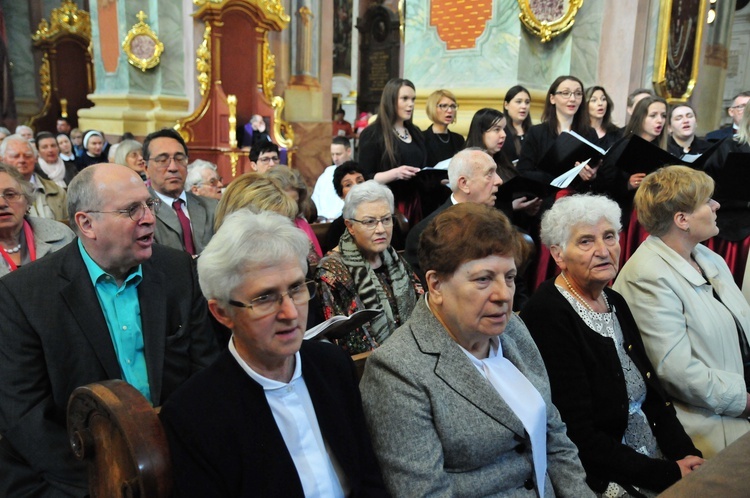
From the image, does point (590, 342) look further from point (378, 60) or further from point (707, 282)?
point (378, 60)

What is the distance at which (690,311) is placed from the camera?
267 centimetres

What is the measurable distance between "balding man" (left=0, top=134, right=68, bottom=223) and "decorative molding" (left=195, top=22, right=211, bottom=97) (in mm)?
5772

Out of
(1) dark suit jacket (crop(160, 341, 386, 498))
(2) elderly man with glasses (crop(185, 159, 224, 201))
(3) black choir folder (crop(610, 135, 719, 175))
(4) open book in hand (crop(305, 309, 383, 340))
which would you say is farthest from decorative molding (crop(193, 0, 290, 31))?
(1) dark suit jacket (crop(160, 341, 386, 498))

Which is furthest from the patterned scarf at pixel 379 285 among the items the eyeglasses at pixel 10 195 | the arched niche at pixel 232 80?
the arched niche at pixel 232 80

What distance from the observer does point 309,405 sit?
1715 mm

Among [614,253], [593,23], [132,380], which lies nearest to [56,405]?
[132,380]

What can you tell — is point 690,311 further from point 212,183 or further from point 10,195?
point 212,183

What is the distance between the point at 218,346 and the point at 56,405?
0.57 metres

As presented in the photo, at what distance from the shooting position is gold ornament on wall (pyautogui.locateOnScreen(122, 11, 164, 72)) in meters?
10.2

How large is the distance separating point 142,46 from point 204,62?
38.1 inches

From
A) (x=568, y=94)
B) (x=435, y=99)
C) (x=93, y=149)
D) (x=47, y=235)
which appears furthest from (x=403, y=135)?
(x=93, y=149)

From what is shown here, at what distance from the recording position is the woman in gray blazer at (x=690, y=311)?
8.44 ft

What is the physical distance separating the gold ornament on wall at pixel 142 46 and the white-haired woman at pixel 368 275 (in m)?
8.51

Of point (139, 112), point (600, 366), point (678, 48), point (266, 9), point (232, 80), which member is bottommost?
point (600, 366)
